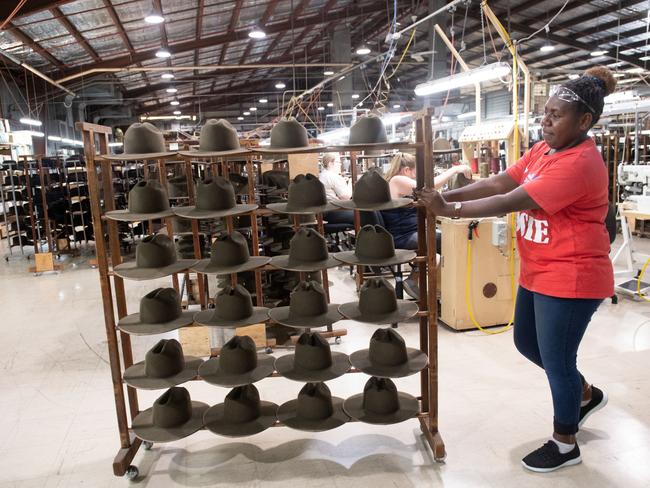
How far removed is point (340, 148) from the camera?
2359 mm

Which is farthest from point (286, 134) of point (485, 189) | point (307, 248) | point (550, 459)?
point (550, 459)

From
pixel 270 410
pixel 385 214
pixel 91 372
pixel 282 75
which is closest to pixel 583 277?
pixel 270 410

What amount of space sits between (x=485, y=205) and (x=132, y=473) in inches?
80.0

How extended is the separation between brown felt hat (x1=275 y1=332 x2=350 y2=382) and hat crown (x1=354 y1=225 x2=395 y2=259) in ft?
1.64

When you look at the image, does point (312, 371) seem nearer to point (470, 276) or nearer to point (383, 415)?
point (383, 415)

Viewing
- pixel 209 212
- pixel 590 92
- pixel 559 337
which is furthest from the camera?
pixel 209 212

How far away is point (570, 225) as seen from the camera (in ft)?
6.81

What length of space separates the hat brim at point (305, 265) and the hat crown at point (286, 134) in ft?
1.87

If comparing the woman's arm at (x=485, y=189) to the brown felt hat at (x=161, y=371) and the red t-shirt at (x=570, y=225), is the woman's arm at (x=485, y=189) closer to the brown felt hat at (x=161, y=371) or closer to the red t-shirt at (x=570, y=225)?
the red t-shirt at (x=570, y=225)

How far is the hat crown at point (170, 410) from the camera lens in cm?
250

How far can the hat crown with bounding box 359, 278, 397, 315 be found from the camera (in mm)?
2512

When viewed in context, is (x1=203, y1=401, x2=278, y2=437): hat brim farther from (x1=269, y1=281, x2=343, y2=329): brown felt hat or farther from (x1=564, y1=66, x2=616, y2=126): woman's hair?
(x1=564, y1=66, x2=616, y2=126): woman's hair

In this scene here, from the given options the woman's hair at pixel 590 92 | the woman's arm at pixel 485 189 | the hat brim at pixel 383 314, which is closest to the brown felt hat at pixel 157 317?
the hat brim at pixel 383 314

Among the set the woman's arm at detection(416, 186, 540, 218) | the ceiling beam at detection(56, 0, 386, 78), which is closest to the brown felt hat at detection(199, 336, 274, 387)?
the woman's arm at detection(416, 186, 540, 218)
